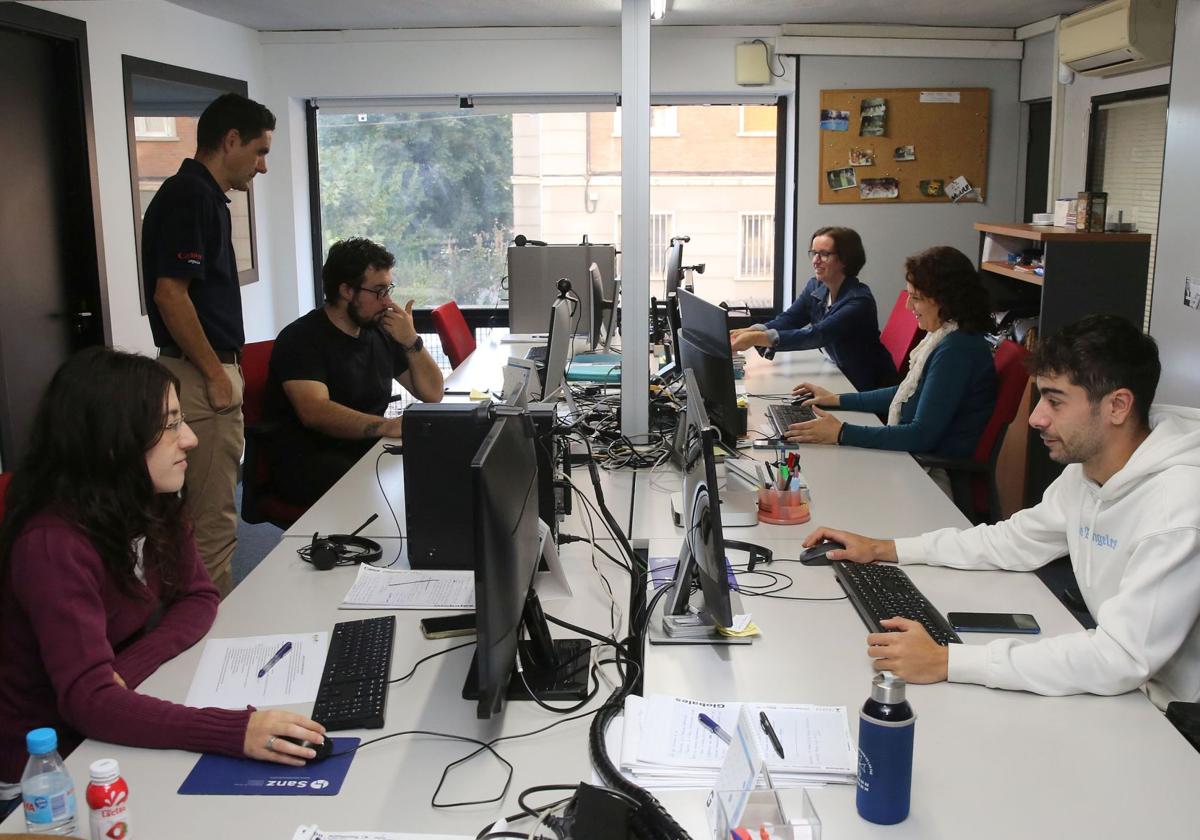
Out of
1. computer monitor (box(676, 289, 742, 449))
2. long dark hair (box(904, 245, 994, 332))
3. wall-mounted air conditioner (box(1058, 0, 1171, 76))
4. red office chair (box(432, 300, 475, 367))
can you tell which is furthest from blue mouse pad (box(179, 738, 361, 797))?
wall-mounted air conditioner (box(1058, 0, 1171, 76))

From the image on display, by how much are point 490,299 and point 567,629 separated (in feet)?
16.0

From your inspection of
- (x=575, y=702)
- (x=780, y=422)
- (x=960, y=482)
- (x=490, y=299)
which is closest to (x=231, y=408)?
(x=780, y=422)

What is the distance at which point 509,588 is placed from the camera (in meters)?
1.64

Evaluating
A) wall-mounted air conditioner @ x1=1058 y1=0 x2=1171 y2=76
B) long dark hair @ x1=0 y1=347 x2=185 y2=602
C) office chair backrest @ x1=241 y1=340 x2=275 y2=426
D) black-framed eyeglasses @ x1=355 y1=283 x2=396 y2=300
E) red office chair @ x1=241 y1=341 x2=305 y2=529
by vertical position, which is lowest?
red office chair @ x1=241 y1=341 x2=305 y2=529

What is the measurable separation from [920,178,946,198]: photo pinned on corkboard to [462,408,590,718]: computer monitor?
5.08 metres

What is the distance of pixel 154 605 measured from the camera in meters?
2.02

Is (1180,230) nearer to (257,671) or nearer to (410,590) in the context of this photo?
(410,590)

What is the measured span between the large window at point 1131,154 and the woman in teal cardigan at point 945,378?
5.17 ft

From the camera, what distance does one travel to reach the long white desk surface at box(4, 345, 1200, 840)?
58.0 inches

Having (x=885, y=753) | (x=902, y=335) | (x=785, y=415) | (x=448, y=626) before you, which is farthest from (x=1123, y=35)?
(x=885, y=753)

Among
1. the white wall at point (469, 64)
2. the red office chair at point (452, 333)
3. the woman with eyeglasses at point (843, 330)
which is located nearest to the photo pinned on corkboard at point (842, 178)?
A: the white wall at point (469, 64)

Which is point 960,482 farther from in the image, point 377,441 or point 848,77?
point 848,77

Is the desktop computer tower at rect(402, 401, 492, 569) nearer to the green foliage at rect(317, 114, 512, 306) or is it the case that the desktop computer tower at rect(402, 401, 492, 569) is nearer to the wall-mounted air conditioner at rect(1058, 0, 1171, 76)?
the wall-mounted air conditioner at rect(1058, 0, 1171, 76)

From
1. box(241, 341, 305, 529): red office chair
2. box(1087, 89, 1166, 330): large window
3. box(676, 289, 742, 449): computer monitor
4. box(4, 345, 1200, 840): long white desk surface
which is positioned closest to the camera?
box(4, 345, 1200, 840): long white desk surface
